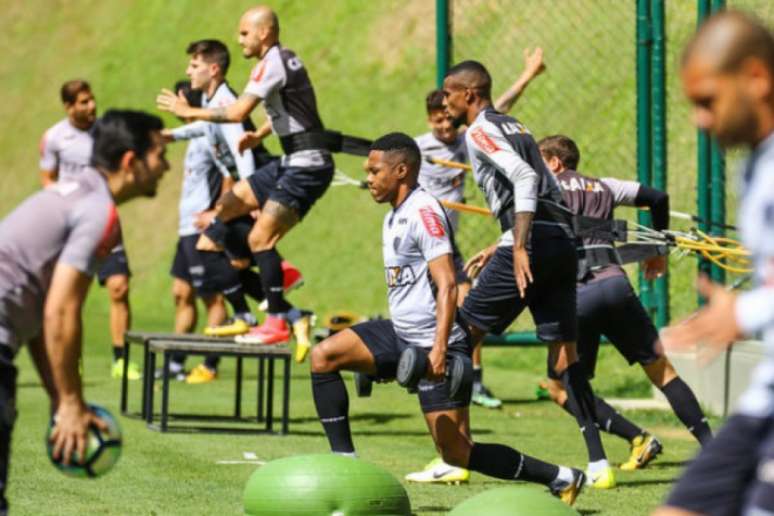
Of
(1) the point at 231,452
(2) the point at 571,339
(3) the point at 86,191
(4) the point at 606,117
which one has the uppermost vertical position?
(4) the point at 606,117

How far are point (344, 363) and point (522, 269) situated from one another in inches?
43.5

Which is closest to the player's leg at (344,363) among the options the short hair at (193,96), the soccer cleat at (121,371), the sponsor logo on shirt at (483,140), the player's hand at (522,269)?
the player's hand at (522,269)

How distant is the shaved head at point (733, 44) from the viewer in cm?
442

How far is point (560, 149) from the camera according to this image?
987 centimetres

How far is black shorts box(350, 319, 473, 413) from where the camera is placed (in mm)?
7965

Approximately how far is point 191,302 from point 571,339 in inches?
247

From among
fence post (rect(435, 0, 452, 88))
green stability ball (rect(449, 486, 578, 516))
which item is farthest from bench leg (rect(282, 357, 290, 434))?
green stability ball (rect(449, 486, 578, 516))

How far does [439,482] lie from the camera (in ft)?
29.6

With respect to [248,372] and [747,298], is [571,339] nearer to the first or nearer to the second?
[747,298]

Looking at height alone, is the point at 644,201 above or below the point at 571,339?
above

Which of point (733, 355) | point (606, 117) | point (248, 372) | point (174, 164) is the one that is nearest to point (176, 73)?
point (174, 164)

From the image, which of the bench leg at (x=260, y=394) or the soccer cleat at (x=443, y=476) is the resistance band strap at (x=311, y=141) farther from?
the soccer cleat at (x=443, y=476)

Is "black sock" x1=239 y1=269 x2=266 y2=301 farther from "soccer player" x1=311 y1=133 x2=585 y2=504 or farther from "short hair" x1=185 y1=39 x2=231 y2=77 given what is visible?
"soccer player" x1=311 y1=133 x2=585 y2=504

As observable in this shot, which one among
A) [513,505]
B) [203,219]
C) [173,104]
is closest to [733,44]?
[513,505]
